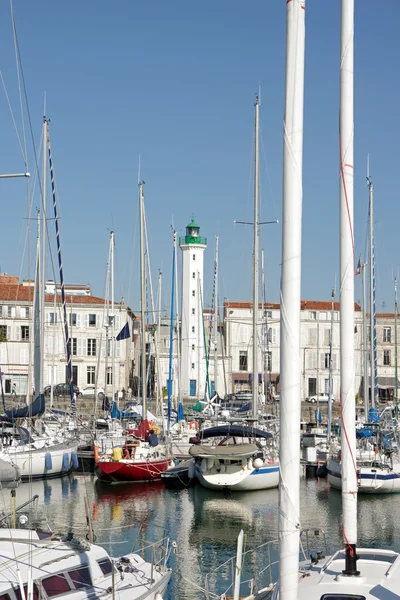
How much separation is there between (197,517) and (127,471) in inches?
258

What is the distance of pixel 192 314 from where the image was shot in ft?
236

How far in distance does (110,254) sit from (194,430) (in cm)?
1207

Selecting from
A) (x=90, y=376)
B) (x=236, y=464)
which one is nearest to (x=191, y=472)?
(x=236, y=464)

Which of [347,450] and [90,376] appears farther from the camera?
[90,376]

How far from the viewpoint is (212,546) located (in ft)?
78.7

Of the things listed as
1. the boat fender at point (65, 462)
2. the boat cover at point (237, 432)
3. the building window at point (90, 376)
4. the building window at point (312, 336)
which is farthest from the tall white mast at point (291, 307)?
the building window at point (312, 336)

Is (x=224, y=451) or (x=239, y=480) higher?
(x=224, y=451)

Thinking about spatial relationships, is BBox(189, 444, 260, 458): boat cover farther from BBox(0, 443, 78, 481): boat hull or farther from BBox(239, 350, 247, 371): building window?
BBox(239, 350, 247, 371): building window

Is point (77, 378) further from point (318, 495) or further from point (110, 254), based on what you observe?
point (318, 495)

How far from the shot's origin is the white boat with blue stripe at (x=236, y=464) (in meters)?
33.2

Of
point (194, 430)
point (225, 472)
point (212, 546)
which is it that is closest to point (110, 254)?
point (194, 430)

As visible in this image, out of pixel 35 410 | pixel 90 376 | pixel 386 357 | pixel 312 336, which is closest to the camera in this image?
pixel 35 410

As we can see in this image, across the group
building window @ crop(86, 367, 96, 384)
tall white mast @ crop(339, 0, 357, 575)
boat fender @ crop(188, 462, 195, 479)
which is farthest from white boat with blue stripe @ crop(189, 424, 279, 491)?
building window @ crop(86, 367, 96, 384)

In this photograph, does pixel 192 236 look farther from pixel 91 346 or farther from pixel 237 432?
pixel 237 432
